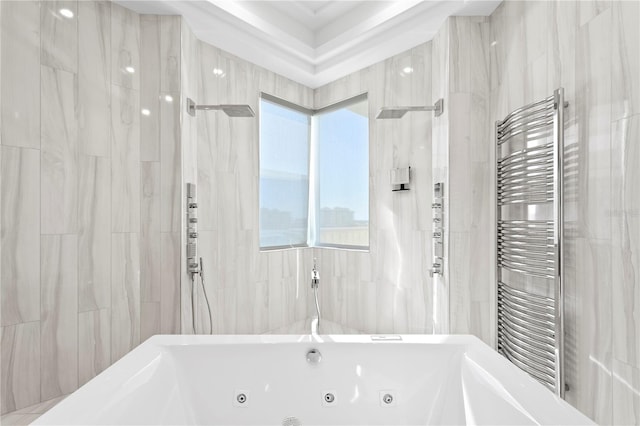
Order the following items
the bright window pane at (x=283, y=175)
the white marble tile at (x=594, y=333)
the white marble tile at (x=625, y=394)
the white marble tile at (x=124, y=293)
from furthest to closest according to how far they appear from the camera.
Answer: the bright window pane at (x=283, y=175) < the white marble tile at (x=124, y=293) < the white marble tile at (x=594, y=333) < the white marble tile at (x=625, y=394)

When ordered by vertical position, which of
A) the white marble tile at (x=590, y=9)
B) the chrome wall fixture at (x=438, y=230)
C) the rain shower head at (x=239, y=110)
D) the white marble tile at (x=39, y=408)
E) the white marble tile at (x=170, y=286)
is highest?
the white marble tile at (x=590, y=9)

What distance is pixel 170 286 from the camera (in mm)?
2225

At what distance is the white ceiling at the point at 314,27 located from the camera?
2.19 m

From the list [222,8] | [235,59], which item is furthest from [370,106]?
[222,8]

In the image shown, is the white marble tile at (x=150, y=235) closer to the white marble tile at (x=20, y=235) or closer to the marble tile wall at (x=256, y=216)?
the marble tile wall at (x=256, y=216)

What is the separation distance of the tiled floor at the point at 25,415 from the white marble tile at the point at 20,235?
460 mm

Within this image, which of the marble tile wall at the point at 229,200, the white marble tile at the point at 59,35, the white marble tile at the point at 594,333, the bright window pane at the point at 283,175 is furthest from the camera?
the bright window pane at the point at 283,175

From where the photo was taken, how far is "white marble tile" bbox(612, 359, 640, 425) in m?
1.14

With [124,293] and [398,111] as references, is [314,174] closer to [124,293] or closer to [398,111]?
[398,111]

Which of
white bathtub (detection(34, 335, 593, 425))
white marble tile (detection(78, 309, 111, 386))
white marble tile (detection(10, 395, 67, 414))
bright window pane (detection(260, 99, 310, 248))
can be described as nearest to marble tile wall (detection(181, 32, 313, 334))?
bright window pane (detection(260, 99, 310, 248))

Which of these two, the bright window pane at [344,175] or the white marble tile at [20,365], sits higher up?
the bright window pane at [344,175]

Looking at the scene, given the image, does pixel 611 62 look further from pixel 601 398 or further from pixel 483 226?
pixel 601 398

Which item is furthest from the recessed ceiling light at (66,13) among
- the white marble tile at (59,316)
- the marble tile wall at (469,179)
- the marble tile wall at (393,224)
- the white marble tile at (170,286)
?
the marble tile wall at (469,179)

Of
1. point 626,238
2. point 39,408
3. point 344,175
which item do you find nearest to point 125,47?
point 344,175
